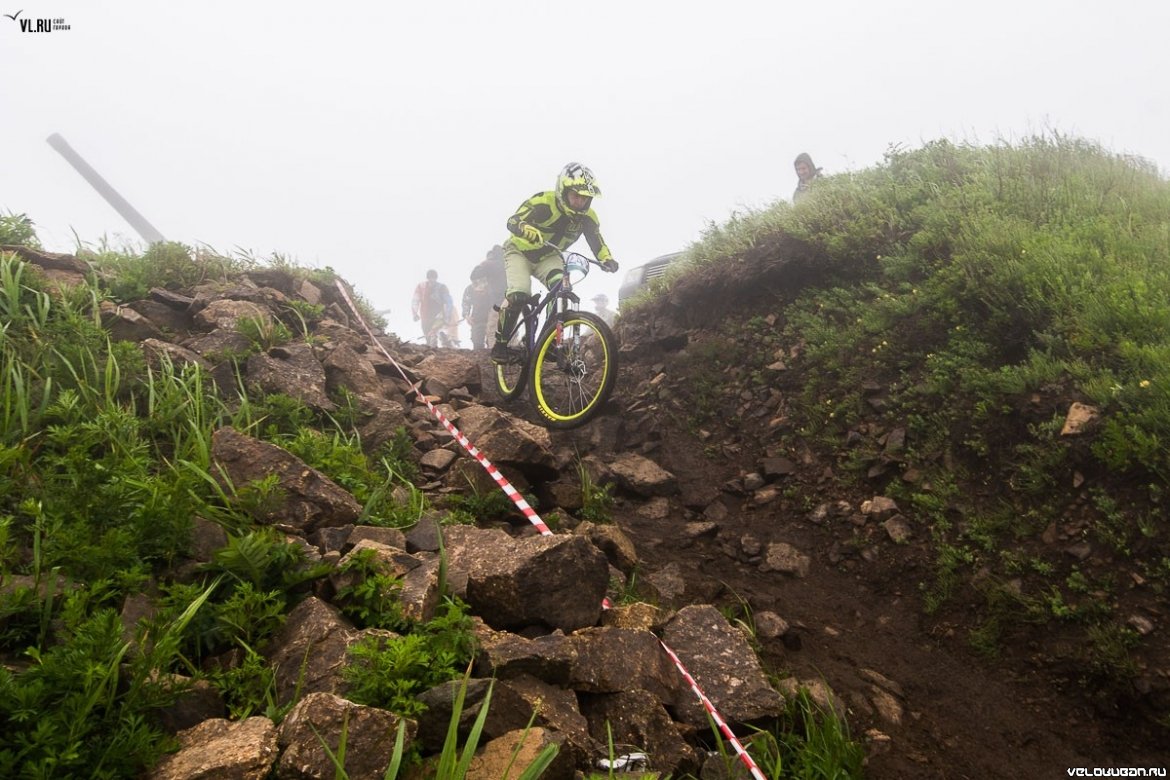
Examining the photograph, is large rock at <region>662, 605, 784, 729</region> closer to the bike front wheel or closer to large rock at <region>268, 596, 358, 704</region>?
large rock at <region>268, 596, 358, 704</region>

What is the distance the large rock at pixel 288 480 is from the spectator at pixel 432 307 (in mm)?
14814

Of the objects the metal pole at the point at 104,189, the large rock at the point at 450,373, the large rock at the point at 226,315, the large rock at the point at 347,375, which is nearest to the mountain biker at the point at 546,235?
the large rock at the point at 450,373

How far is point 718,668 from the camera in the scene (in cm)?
314

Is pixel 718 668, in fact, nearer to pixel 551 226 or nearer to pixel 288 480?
pixel 288 480

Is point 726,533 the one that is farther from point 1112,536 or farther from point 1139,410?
point 1139,410

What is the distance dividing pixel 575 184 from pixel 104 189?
15.5 metres

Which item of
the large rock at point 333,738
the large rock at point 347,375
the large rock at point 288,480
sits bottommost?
the large rock at point 333,738

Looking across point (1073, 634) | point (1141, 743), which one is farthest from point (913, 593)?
point (1141, 743)

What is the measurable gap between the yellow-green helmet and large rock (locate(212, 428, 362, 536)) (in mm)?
4546

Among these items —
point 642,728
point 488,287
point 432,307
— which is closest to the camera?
point 642,728

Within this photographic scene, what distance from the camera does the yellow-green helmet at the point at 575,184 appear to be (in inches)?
278

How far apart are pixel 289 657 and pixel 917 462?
4.19 meters

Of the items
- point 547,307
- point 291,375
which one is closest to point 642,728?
point 291,375

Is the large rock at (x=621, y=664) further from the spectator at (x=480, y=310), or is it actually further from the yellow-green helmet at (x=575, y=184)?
the spectator at (x=480, y=310)
